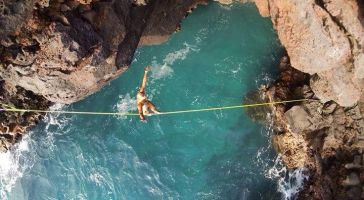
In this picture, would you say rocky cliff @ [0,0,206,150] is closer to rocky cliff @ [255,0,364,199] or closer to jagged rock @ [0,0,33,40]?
jagged rock @ [0,0,33,40]

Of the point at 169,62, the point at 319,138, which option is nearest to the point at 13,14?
the point at 169,62

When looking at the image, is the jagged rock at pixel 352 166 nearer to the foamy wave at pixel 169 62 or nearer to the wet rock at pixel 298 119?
the wet rock at pixel 298 119

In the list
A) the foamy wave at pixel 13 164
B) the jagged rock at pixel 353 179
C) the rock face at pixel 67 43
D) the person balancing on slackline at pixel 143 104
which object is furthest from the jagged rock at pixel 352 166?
the foamy wave at pixel 13 164

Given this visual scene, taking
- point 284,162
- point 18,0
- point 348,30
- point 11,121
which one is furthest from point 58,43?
point 284,162

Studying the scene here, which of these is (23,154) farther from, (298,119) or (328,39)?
(328,39)

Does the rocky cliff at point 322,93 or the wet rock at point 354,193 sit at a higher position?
the rocky cliff at point 322,93

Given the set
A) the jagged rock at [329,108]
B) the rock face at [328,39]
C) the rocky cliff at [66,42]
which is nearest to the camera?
the rock face at [328,39]
